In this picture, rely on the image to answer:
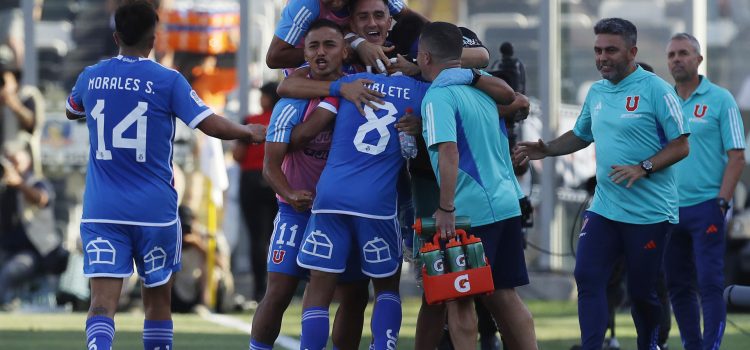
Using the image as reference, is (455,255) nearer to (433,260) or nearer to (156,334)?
(433,260)

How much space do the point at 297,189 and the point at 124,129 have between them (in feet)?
3.33

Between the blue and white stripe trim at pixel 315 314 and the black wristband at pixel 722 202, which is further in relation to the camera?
the black wristband at pixel 722 202

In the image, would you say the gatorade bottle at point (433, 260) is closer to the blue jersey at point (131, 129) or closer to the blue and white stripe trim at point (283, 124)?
the blue and white stripe trim at point (283, 124)

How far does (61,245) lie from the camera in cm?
1625

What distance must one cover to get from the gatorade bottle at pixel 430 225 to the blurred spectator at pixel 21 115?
889 centimetres

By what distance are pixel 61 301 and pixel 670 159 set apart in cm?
816

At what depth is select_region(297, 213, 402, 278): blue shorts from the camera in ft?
28.1

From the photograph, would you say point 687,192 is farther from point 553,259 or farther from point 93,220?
point 553,259

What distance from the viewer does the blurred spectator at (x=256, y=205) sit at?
15.7 metres

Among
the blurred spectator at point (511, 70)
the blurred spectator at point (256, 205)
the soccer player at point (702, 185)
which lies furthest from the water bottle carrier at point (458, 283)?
the blurred spectator at point (256, 205)

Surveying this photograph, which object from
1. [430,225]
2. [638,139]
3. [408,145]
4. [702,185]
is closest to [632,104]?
[638,139]

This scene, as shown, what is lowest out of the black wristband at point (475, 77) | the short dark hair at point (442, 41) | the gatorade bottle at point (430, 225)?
the gatorade bottle at point (430, 225)

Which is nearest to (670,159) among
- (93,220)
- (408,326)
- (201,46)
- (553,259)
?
(93,220)

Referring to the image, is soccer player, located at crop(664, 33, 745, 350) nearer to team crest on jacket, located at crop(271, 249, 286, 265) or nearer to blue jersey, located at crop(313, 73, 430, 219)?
blue jersey, located at crop(313, 73, 430, 219)
